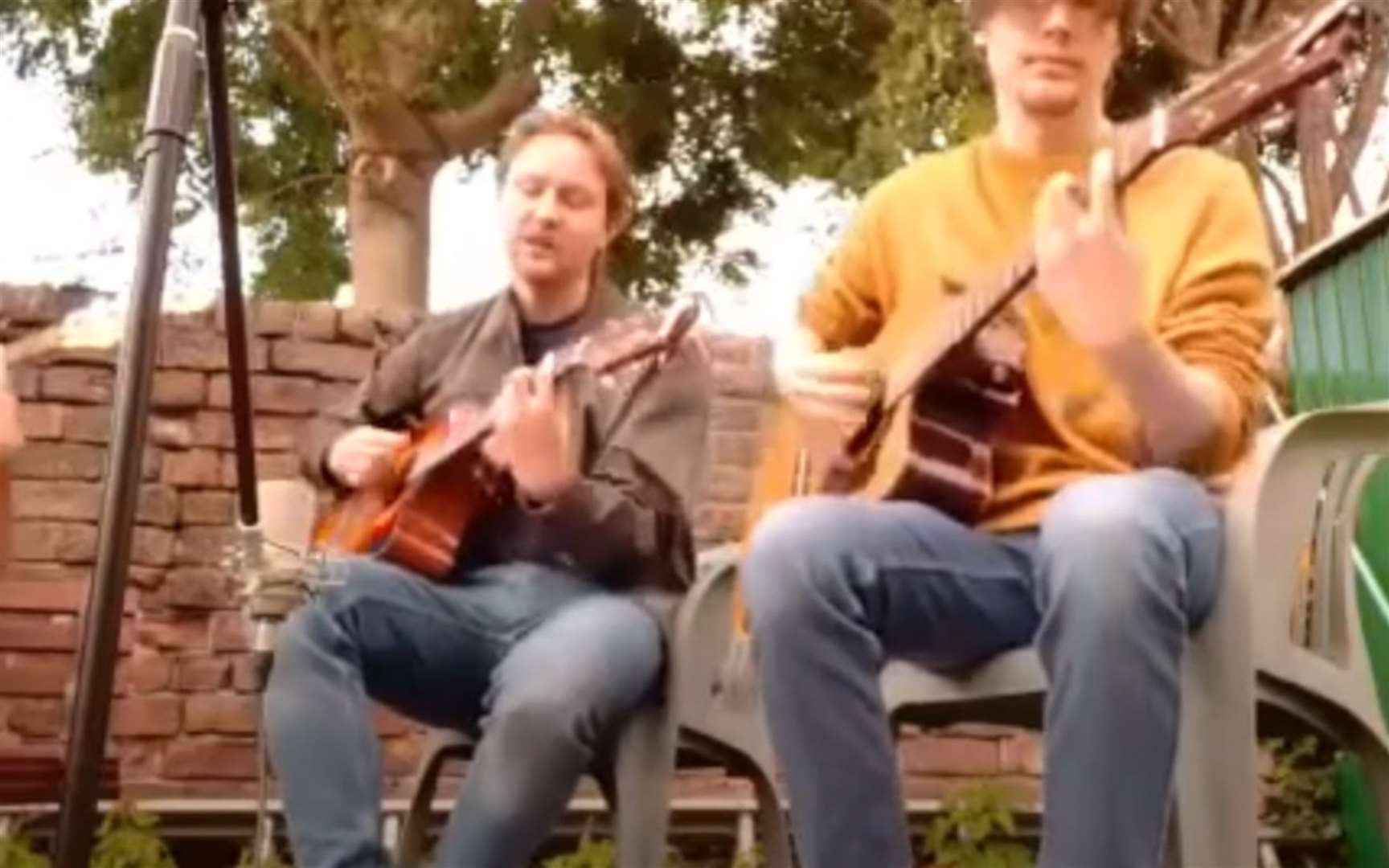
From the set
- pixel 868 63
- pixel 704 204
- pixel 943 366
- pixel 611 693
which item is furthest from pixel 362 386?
pixel 704 204

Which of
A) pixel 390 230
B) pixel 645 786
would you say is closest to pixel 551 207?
pixel 645 786

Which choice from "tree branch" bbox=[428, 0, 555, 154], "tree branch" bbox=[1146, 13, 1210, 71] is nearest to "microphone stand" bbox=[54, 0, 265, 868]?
"tree branch" bbox=[1146, 13, 1210, 71]

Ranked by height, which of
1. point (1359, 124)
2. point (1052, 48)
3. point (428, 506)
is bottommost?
point (428, 506)

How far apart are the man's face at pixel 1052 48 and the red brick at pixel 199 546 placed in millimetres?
1592

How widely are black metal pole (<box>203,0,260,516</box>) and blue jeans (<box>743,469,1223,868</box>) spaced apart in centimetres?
57

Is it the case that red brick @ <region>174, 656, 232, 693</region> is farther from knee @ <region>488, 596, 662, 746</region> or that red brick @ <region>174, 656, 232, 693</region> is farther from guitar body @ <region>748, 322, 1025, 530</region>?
guitar body @ <region>748, 322, 1025, 530</region>

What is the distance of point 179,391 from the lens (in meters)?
3.04

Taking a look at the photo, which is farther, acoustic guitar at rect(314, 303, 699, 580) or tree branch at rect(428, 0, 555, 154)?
tree branch at rect(428, 0, 555, 154)

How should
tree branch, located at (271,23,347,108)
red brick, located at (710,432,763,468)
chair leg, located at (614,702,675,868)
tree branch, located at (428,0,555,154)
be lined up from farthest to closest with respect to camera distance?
tree branch, located at (428,0,555,154) → tree branch, located at (271,23,347,108) → red brick, located at (710,432,763,468) → chair leg, located at (614,702,675,868)

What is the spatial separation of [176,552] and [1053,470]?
1.68 meters

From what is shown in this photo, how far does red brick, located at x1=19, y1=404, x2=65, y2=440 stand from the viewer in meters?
2.97

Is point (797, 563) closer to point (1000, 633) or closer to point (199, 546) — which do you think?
point (1000, 633)

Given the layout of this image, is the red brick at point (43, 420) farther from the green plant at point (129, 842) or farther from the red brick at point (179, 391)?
the green plant at point (129, 842)

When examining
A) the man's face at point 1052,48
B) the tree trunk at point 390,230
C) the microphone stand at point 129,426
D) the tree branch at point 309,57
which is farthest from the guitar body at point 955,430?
the tree trunk at point 390,230
